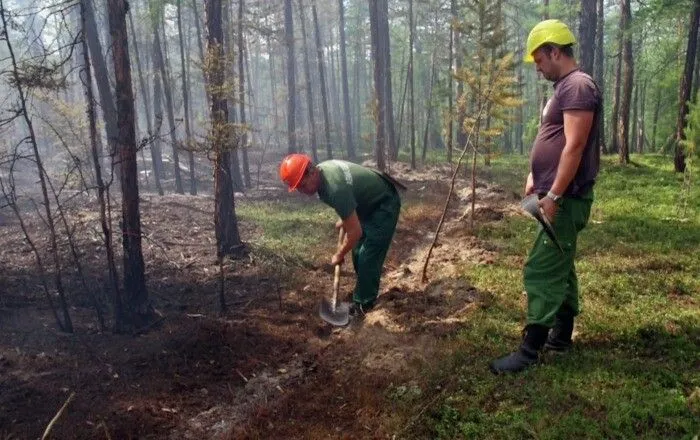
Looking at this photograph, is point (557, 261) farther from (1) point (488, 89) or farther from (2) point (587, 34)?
(2) point (587, 34)

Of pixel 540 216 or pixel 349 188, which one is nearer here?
pixel 540 216

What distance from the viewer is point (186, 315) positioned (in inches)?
294

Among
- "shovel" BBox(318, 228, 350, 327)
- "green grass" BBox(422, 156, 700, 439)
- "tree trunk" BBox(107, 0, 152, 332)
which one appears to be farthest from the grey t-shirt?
"tree trunk" BBox(107, 0, 152, 332)

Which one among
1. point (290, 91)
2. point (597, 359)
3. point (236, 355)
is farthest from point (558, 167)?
point (290, 91)

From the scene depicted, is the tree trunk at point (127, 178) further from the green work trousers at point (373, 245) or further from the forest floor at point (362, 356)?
the green work trousers at point (373, 245)

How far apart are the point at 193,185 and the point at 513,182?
1278 cm

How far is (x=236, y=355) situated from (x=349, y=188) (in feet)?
7.46

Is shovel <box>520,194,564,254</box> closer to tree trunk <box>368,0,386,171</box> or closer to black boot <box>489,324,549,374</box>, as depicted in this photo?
black boot <box>489,324,549,374</box>

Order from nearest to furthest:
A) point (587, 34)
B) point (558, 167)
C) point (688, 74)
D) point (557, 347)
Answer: point (558, 167) < point (557, 347) < point (688, 74) < point (587, 34)

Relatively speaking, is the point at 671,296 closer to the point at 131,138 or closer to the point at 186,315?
the point at 186,315

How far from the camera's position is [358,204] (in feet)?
19.9

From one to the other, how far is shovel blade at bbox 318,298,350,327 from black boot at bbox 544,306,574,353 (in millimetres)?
2405

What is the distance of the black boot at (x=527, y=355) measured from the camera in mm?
4098

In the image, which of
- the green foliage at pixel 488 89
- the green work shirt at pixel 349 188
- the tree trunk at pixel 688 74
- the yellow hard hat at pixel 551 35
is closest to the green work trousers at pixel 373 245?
the green work shirt at pixel 349 188
